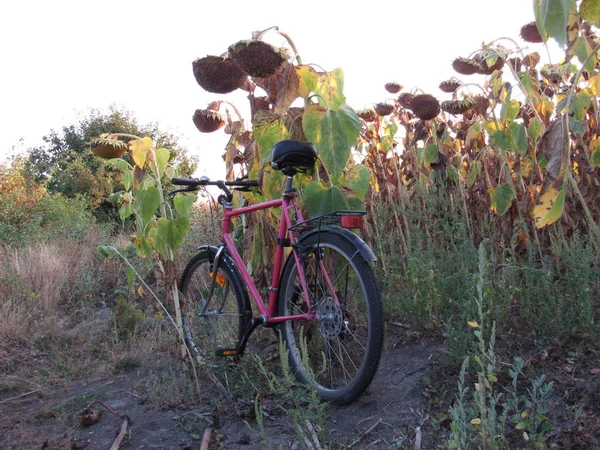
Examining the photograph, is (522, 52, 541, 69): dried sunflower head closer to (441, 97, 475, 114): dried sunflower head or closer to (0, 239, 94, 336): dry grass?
(441, 97, 475, 114): dried sunflower head

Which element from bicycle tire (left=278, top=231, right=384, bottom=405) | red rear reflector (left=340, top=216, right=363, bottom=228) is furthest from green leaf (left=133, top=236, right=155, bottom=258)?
red rear reflector (left=340, top=216, right=363, bottom=228)

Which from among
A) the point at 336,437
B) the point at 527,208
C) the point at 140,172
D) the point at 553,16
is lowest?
the point at 336,437

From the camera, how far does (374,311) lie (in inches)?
93.9

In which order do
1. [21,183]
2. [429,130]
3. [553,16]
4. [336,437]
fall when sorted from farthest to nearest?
[21,183] < [429,130] < [336,437] < [553,16]

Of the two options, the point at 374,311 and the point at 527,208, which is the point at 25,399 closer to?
the point at 374,311

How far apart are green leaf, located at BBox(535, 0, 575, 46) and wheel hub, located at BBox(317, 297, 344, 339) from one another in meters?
1.39

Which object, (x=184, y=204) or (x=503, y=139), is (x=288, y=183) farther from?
(x=503, y=139)

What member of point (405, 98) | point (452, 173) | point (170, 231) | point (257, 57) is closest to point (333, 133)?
point (257, 57)

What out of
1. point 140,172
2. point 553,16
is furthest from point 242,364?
point 553,16

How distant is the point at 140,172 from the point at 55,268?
3.41 meters

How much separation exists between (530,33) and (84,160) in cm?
1558

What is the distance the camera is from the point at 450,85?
4.34 m

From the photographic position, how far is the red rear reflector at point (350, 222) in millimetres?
2490

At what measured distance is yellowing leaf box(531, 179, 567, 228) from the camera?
7.52 ft
